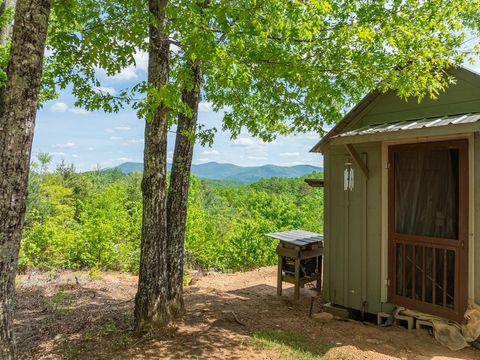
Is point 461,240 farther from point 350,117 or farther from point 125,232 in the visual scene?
point 125,232

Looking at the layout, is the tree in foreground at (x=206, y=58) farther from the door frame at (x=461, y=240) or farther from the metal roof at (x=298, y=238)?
the metal roof at (x=298, y=238)

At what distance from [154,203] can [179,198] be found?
56 centimetres

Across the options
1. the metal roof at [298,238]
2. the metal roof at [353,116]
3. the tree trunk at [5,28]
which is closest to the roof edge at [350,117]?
the metal roof at [353,116]

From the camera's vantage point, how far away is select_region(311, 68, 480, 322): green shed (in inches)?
166

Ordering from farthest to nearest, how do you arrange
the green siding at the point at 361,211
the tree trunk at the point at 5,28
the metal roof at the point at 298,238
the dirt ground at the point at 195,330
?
the tree trunk at the point at 5,28
the metal roof at the point at 298,238
the green siding at the point at 361,211
the dirt ground at the point at 195,330

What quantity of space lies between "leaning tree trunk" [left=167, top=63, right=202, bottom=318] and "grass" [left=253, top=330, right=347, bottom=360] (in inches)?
45.2

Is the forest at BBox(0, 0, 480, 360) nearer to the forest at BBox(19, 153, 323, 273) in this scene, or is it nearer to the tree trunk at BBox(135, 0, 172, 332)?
the tree trunk at BBox(135, 0, 172, 332)

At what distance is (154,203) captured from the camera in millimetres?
4180

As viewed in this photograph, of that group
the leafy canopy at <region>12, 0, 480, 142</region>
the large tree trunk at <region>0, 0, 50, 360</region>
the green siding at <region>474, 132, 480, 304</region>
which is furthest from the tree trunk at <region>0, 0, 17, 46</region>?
the green siding at <region>474, 132, 480, 304</region>

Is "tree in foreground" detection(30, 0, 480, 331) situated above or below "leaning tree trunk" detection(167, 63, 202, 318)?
above

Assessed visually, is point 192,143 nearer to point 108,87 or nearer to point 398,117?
point 108,87

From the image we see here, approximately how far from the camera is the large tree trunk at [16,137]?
2662 mm

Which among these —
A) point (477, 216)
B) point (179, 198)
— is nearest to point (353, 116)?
point (477, 216)

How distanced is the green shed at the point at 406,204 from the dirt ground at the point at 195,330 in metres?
0.53
